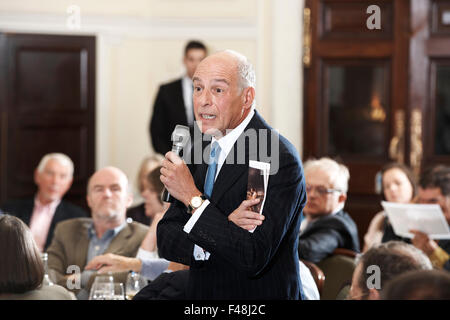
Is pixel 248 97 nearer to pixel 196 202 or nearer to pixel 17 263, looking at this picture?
pixel 196 202

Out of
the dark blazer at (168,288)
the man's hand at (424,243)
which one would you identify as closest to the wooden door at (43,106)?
the man's hand at (424,243)

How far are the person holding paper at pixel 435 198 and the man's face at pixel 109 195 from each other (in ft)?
4.93

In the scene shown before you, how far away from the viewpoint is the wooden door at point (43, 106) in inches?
250

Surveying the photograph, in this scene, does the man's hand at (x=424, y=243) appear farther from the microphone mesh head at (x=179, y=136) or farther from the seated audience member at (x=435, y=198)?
the microphone mesh head at (x=179, y=136)

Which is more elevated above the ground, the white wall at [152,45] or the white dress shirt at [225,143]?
the white wall at [152,45]

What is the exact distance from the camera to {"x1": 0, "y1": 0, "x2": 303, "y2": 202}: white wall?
6.28 meters

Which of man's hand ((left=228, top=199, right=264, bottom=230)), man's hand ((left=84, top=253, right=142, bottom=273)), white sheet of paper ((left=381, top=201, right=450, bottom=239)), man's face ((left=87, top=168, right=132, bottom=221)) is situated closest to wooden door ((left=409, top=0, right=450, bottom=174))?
white sheet of paper ((left=381, top=201, right=450, bottom=239))

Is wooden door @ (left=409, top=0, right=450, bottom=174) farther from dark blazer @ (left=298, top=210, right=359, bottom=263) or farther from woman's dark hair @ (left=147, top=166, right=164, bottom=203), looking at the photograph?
woman's dark hair @ (left=147, top=166, right=164, bottom=203)

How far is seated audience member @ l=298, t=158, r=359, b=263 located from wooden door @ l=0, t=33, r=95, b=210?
3254mm

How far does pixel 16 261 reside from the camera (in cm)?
196
